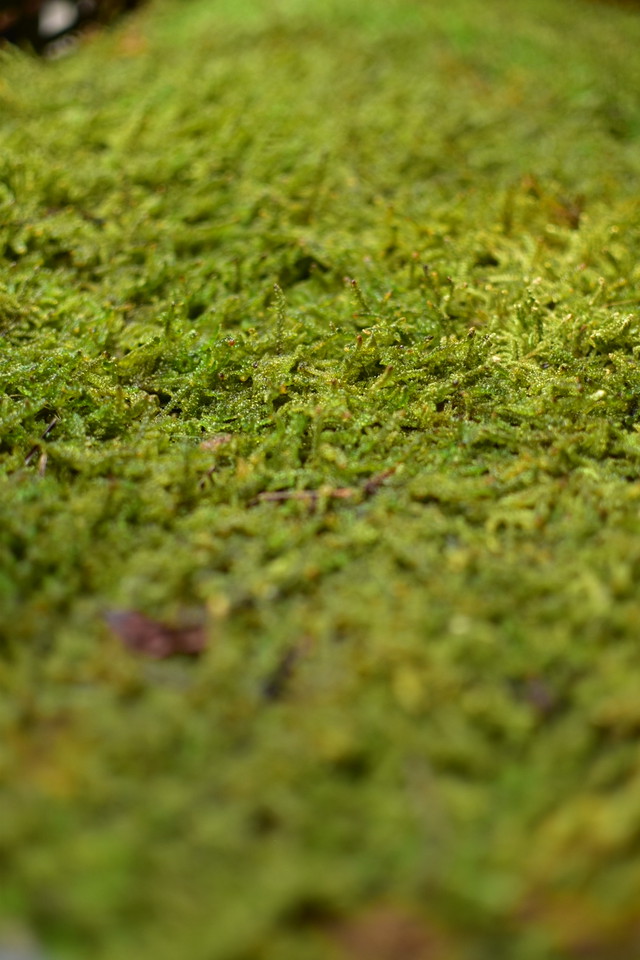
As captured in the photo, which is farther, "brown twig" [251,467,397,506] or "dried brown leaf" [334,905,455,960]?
"brown twig" [251,467,397,506]

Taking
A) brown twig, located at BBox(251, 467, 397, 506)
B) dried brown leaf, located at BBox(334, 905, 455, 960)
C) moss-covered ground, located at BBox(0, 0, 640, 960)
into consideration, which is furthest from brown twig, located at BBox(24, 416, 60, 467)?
dried brown leaf, located at BBox(334, 905, 455, 960)

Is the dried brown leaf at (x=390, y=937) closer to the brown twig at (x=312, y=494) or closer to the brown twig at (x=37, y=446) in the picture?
the brown twig at (x=312, y=494)

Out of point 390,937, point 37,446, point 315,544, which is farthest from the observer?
point 37,446

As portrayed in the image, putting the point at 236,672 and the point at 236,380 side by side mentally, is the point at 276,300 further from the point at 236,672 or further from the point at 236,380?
the point at 236,672

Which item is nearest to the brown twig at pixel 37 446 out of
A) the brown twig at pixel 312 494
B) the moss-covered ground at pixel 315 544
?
the moss-covered ground at pixel 315 544

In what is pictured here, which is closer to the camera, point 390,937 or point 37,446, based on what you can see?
point 390,937

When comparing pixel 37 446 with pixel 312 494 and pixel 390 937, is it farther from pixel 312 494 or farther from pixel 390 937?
pixel 390 937

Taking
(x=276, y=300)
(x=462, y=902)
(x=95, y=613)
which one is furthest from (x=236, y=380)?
(x=462, y=902)

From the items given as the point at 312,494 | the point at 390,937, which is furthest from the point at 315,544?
the point at 390,937

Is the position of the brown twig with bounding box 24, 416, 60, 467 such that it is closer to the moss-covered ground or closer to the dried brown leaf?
the moss-covered ground
